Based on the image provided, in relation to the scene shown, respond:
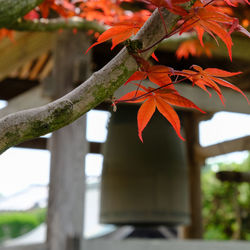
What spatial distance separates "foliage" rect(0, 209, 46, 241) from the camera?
47.8ft

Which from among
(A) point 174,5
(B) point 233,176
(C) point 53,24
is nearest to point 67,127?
(C) point 53,24

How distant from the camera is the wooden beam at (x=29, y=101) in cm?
314

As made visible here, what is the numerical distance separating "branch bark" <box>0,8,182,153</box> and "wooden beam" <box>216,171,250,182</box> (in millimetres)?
3222

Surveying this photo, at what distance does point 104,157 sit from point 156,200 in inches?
23.8

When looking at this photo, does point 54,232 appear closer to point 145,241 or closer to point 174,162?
point 145,241

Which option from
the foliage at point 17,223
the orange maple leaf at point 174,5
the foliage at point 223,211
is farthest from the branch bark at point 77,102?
the foliage at point 17,223

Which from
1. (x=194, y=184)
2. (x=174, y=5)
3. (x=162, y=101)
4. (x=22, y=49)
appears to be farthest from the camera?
(x=194, y=184)

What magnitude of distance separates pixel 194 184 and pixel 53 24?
3514 mm

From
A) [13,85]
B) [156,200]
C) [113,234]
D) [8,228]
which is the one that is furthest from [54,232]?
[8,228]

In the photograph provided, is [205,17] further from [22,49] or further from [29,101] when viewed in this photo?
[22,49]

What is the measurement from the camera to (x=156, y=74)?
0.71 m

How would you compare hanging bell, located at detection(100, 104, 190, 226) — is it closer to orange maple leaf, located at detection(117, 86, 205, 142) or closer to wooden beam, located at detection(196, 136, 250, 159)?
wooden beam, located at detection(196, 136, 250, 159)

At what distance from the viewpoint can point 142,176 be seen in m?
3.65

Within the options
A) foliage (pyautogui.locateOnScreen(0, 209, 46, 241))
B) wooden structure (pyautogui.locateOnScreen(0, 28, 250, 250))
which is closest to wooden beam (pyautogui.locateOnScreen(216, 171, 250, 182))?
wooden structure (pyautogui.locateOnScreen(0, 28, 250, 250))
